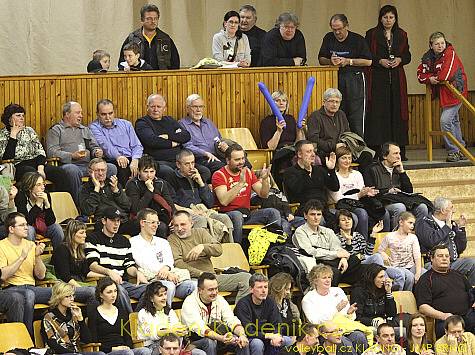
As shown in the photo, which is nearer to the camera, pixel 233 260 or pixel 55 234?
pixel 55 234

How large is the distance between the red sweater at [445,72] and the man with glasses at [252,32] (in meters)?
1.58

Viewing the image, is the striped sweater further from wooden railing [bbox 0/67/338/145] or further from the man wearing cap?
wooden railing [bbox 0/67/338/145]

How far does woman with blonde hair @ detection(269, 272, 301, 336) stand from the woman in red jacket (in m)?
3.56

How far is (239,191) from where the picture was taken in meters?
10.4

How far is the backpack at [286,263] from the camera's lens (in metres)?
9.78

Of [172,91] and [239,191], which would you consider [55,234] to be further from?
[172,91]

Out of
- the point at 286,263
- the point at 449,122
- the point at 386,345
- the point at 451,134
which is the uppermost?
Answer: the point at 449,122

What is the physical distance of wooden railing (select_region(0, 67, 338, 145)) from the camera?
10586 millimetres

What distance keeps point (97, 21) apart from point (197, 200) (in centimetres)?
297

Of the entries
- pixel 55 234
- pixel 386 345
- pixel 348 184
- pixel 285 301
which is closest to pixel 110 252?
pixel 55 234

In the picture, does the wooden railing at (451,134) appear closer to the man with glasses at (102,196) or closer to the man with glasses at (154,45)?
the man with glasses at (154,45)

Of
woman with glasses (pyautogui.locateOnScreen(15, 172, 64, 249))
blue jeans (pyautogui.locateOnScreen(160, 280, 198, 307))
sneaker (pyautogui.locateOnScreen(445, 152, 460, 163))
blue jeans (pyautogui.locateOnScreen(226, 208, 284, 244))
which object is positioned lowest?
blue jeans (pyautogui.locateOnScreen(160, 280, 198, 307))

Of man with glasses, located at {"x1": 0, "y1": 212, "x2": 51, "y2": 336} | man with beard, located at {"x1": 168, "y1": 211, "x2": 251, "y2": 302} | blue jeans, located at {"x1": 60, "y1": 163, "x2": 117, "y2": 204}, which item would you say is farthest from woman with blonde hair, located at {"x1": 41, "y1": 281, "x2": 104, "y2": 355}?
blue jeans, located at {"x1": 60, "y1": 163, "x2": 117, "y2": 204}

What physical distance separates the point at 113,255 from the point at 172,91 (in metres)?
2.41
